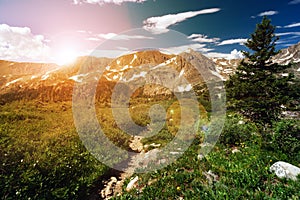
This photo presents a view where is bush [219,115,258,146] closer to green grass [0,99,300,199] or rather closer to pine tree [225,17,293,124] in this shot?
green grass [0,99,300,199]

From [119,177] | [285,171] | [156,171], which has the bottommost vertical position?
[119,177]

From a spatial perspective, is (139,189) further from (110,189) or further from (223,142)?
(223,142)

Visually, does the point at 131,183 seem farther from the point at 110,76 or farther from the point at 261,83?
the point at 110,76

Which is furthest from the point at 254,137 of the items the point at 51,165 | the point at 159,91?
the point at 159,91

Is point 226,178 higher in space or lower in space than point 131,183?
higher

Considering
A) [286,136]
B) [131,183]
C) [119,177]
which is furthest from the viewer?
[119,177]

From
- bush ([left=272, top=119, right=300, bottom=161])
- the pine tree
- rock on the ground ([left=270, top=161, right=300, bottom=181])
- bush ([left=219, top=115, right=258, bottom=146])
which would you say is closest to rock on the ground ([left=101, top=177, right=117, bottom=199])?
rock on the ground ([left=270, top=161, right=300, bottom=181])

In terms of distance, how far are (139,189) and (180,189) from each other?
1.34 m

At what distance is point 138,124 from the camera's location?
616 inches

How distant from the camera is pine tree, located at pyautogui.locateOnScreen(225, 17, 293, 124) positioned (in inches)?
404

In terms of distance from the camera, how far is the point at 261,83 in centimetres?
1045

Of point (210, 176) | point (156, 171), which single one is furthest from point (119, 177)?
point (210, 176)

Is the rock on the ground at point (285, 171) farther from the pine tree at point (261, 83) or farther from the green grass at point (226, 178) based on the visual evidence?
the pine tree at point (261, 83)

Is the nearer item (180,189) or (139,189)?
(180,189)
